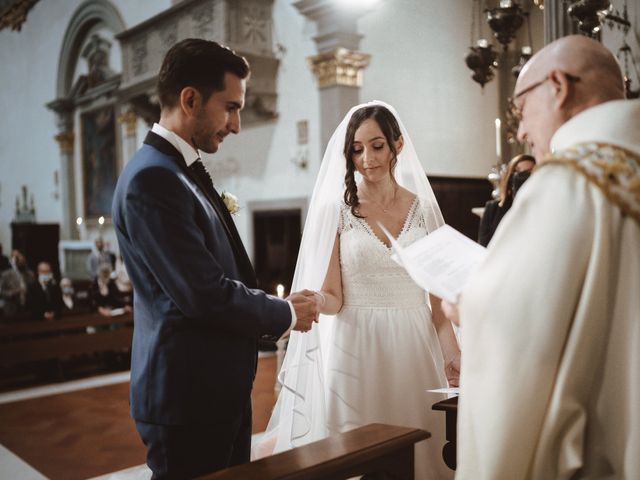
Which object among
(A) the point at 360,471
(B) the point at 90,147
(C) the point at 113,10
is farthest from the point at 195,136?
(B) the point at 90,147

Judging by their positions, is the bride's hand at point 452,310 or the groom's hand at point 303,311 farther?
the groom's hand at point 303,311

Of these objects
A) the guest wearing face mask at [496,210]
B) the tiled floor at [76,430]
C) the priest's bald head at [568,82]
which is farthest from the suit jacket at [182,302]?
the guest wearing face mask at [496,210]

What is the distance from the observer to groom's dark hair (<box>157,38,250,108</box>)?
1.87 metres

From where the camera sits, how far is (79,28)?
12992mm

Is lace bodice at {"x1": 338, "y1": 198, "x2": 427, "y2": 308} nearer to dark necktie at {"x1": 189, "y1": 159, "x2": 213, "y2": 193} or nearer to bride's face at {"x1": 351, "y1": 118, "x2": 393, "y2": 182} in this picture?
bride's face at {"x1": 351, "y1": 118, "x2": 393, "y2": 182}

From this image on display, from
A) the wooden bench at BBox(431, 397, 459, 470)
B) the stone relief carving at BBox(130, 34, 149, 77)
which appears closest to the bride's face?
the wooden bench at BBox(431, 397, 459, 470)

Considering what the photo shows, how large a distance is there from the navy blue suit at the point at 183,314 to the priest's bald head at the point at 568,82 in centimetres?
92

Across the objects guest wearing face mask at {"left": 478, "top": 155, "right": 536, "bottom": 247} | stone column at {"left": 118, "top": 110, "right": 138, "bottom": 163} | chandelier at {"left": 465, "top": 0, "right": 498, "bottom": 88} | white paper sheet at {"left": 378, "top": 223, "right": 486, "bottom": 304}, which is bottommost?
white paper sheet at {"left": 378, "top": 223, "right": 486, "bottom": 304}

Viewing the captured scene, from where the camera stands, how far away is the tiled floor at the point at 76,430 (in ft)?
13.0

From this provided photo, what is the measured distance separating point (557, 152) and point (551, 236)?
195 mm

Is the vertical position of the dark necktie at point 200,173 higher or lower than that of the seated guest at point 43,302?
higher

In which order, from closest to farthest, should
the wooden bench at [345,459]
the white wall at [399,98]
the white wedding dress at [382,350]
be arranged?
1. the wooden bench at [345,459]
2. the white wedding dress at [382,350]
3. the white wall at [399,98]

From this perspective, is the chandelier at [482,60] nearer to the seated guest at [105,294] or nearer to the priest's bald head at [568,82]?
the priest's bald head at [568,82]

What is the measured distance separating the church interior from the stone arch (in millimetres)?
80
